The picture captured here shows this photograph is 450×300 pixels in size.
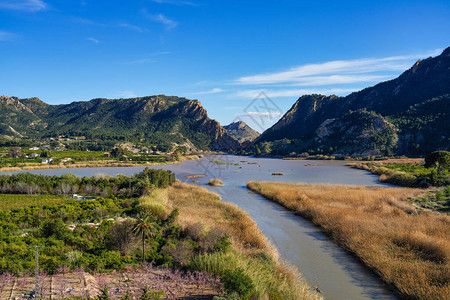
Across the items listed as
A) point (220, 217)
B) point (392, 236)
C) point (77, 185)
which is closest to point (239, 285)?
point (392, 236)

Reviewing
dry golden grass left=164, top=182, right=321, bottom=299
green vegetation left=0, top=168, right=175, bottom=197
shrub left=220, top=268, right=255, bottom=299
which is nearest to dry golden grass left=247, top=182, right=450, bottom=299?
dry golden grass left=164, top=182, right=321, bottom=299

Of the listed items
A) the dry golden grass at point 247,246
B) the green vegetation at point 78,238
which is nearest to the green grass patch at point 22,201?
the green vegetation at point 78,238

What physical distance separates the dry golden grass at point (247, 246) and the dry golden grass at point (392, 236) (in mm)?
6258

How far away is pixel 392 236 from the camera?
22266mm

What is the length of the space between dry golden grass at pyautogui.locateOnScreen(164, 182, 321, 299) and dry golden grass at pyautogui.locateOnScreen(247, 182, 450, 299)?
626 centimetres

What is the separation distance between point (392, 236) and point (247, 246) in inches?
495

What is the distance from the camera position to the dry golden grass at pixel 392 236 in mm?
15711

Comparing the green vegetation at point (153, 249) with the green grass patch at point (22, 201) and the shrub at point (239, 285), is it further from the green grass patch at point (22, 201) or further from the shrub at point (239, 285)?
the green grass patch at point (22, 201)

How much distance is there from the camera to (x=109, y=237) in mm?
20109

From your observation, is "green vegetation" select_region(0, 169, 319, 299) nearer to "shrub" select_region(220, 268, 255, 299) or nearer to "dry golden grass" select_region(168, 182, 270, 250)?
"shrub" select_region(220, 268, 255, 299)

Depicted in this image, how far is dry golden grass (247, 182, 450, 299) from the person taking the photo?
51.5 feet

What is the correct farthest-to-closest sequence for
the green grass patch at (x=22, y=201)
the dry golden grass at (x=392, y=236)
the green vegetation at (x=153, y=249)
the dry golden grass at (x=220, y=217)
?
the green grass patch at (x=22, y=201)
the dry golden grass at (x=220, y=217)
the dry golden grass at (x=392, y=236)
the green vegetation at (x=153, y=249)

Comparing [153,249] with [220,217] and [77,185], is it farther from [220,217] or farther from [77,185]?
[77,185]

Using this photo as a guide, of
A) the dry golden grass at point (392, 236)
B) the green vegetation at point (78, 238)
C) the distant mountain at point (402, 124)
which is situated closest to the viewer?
the dry golden grass at point (392, 236)
